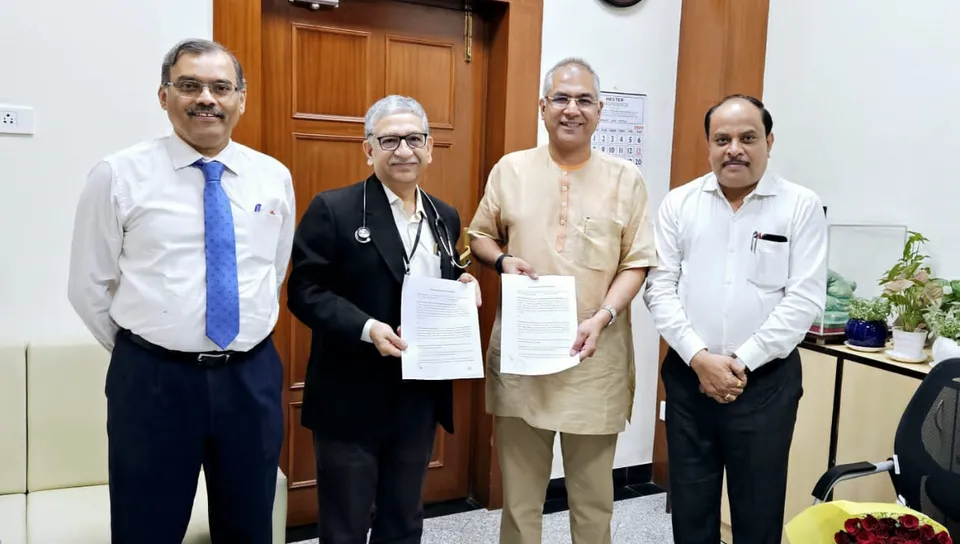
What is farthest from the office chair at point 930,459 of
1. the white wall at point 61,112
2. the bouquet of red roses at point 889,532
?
the white wall at point 61,112

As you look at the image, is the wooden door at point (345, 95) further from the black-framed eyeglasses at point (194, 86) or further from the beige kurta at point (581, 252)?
the black-framed eyeglasses at point (194, 86)

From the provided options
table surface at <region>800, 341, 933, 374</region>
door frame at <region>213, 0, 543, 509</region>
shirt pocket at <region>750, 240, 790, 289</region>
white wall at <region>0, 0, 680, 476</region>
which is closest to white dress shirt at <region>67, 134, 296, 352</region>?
white wall at <region>0, 0, 680, 476</region>

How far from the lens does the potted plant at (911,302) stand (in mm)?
2371

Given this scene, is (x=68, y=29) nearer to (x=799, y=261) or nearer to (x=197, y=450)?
(x=197, y=450)

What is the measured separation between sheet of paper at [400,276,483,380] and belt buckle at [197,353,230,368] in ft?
1.35

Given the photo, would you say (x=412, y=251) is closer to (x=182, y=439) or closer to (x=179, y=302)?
(x=179, y=302)

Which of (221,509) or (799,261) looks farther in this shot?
(799,261)

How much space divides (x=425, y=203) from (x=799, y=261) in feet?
3.35

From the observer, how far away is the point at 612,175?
2.15m

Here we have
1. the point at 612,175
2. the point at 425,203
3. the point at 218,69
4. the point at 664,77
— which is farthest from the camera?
the point at 664,77

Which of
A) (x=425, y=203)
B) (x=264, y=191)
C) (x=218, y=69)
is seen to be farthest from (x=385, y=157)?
(x=218, y=69)

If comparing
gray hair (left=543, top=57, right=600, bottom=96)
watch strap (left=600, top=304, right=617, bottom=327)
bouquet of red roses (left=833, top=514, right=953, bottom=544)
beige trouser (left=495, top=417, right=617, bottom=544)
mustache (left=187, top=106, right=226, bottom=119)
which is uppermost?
gray hair (left=543, top=57, right=600, bottom=96)

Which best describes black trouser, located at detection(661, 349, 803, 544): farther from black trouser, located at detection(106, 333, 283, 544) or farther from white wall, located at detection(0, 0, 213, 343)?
white wall, located at detection(0, 0, 213, 343)

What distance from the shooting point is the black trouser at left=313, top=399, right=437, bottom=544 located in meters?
1.85
